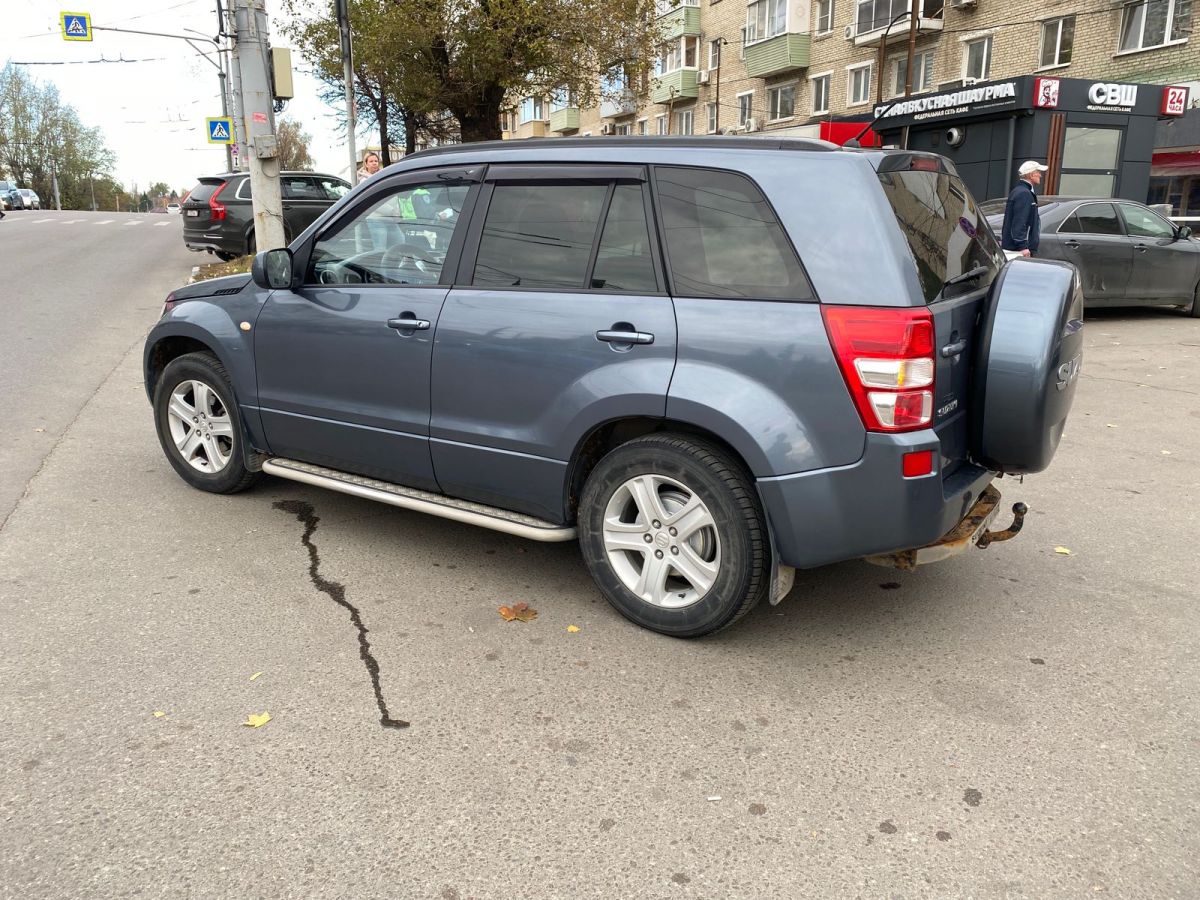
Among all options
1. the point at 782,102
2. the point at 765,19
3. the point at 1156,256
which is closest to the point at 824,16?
the point at 765,19

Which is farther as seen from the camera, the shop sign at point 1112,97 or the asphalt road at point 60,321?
the shop sign at point 1112,97

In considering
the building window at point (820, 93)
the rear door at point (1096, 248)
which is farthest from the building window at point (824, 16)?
the rear door at point (1096, 248)

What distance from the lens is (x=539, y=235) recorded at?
379 cm

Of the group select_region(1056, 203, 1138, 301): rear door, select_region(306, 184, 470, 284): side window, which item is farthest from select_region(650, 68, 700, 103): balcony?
select_region(306, 184, 470, 284): side window

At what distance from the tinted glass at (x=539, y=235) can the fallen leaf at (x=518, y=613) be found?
129 centimetres

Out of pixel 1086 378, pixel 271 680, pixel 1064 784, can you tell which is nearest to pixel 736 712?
pixel 1064 784

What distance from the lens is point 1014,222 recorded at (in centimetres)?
1000

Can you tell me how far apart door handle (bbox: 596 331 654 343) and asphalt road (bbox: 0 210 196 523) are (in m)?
3.34

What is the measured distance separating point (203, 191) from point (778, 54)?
26.0 metres

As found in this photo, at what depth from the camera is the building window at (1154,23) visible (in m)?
23.2

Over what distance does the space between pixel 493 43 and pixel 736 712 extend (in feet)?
66.5

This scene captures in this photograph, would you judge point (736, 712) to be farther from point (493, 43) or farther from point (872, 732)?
point (493, 43)

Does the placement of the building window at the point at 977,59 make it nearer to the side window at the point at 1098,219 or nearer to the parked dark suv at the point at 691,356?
the side window at the point at 1098,219

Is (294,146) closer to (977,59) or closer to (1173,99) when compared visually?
(977,59)
